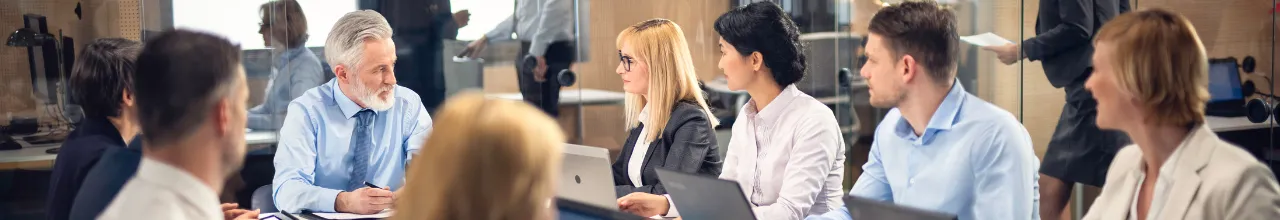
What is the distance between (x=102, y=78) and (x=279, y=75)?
8.15 feet

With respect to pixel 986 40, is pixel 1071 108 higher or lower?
lower

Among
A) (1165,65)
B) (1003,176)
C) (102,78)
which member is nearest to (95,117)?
(102,78)

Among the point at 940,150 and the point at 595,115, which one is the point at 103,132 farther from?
the point at 595,115

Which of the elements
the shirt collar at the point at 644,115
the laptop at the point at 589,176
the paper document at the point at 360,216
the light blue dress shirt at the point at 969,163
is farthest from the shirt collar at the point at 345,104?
the light blue dress shirt at the point at 969,163

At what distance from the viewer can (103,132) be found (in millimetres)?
2688

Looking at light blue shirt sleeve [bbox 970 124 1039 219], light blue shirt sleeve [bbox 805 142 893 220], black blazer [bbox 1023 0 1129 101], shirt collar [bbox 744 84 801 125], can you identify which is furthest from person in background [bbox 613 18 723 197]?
black blazer [bbox 1023 0 1129 101]

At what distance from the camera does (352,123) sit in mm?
3570

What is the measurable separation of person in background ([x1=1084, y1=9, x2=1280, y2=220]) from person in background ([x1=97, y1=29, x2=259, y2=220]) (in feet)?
4.78

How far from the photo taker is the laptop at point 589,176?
2701 mm

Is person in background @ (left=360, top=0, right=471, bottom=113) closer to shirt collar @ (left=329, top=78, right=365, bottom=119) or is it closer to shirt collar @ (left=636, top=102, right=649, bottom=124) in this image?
shirt collar @ (left=329, top=78, right=365, bottom=119)

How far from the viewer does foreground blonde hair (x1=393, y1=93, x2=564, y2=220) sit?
1254 mm

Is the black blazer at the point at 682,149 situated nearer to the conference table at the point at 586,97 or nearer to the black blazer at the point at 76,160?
the black blazer at the point at 76,160

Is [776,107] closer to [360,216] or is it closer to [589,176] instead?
[589,176]

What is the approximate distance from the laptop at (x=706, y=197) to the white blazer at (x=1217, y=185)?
708mm
